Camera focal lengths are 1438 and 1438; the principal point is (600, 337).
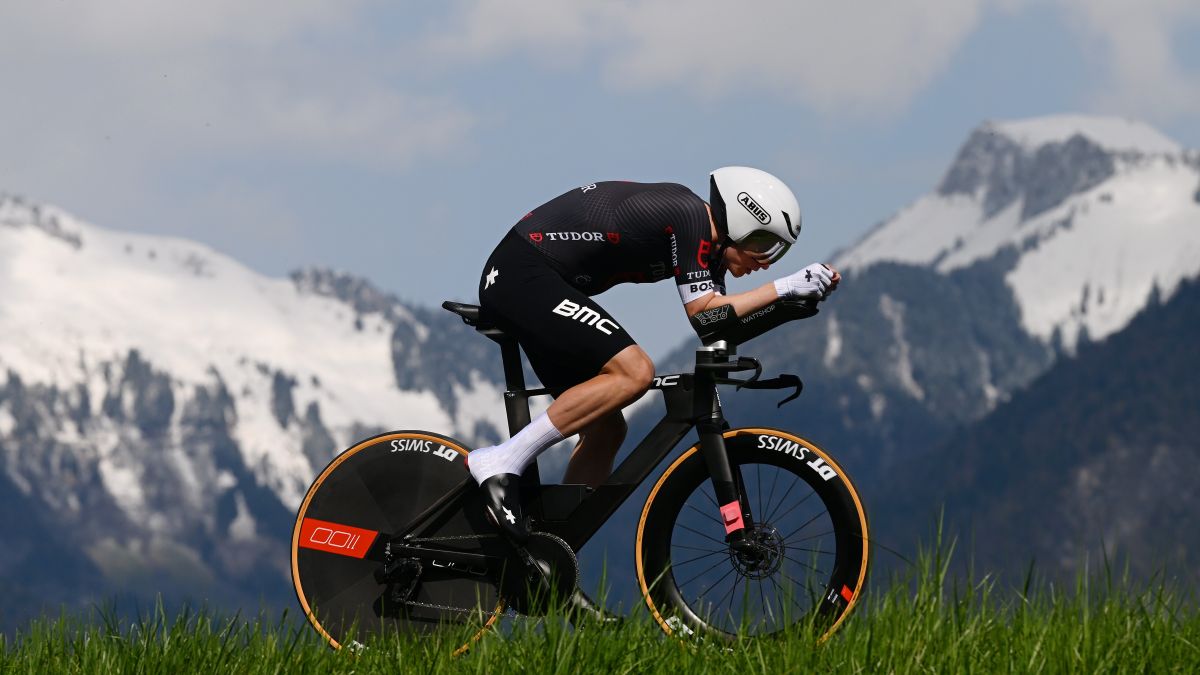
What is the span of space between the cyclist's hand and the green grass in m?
1.48

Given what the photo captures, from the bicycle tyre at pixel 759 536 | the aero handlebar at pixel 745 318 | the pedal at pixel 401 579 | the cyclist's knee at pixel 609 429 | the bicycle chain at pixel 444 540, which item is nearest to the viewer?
the bicycle tyre at pixel 759 536

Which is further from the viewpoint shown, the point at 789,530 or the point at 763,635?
the point at 789,530

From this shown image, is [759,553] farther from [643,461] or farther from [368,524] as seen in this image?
[368,524]

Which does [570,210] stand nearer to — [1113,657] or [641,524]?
[641,524]

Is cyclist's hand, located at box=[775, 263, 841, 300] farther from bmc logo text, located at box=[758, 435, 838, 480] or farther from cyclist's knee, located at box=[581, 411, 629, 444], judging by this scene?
cyclist's knee, located at box=[581, 411, 629, 444]

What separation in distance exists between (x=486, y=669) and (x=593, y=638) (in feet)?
1.66

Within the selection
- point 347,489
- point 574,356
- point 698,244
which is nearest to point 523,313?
point 574,356

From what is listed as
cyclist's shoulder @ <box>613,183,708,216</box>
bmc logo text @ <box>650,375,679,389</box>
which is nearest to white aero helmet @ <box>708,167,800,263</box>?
cyclist's shoulder @ <box>613,183,708,216</box>

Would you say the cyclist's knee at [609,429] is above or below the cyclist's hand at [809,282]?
below

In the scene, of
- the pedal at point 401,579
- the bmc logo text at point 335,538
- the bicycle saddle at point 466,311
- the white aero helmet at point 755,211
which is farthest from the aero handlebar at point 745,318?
the bmc logo text at point 335,538

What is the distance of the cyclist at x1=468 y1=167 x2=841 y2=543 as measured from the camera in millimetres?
7211

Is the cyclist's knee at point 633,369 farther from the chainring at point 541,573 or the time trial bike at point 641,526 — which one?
the chainring at point 541,573

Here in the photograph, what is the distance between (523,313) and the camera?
745 cm

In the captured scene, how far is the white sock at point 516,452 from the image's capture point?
7.39m
